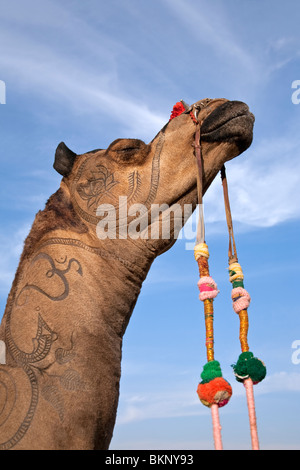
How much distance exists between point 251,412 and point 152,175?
7.51ft

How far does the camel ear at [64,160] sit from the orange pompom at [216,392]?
2.54 m

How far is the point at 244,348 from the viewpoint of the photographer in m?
4.31

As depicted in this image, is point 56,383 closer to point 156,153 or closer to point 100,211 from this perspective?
point 100,211

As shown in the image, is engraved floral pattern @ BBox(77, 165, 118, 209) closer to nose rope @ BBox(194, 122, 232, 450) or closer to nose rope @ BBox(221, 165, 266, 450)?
nose rope @ BBox(194, 122, 232, 450)

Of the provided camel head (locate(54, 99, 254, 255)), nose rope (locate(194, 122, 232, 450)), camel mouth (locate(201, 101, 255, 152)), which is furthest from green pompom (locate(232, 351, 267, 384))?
camel mouth (locate(201, 101, 255, 152))

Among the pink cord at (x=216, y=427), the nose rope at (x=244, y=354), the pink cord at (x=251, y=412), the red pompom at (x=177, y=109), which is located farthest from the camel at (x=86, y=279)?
the pink cord at (x=251, y=412)

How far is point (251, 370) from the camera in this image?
407 centimetres

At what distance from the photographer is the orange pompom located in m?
3.74

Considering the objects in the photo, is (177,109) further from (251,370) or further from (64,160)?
(251,370)

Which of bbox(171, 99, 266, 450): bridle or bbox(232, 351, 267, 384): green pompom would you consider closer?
bbox(171, 99, 266, 450): bridle

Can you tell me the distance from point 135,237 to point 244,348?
4.68 ft

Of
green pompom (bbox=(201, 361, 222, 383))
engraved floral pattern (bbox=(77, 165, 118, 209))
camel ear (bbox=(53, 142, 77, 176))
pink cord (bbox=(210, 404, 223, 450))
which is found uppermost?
camel ear (bbox=(53, 142, 77, 176))

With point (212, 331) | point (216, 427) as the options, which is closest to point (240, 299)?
point (212, 331)

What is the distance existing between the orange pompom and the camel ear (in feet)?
8.35
